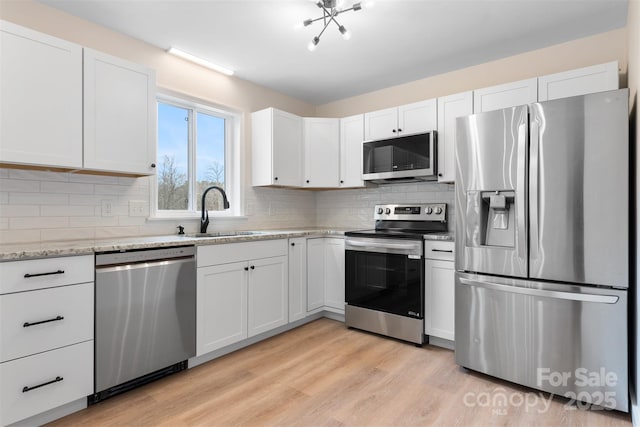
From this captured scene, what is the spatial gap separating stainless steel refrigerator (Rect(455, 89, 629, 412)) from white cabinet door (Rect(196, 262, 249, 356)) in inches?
64.0

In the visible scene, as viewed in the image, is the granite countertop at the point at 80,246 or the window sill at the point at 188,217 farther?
the window sill at the point at 188,217

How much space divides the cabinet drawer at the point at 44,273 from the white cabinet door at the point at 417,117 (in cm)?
274

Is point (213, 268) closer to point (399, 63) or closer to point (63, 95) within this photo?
point (63, 95)

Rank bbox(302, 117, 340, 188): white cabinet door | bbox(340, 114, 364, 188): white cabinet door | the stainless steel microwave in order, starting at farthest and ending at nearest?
1. bbox(302, 117, 340, 188): white cabinet door
2. bbox(340, 114, 364, 188): white cabinet door
3. the stainless steel microwave

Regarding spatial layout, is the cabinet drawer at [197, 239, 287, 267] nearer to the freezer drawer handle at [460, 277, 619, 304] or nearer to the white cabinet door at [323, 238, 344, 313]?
the white cabinet door at [323, 238, 344, 313]

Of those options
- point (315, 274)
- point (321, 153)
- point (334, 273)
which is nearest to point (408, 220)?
point (334, 273)

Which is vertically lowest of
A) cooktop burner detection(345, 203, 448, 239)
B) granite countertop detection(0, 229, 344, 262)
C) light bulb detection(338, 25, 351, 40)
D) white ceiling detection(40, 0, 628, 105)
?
granite countertop detection(0, 229, 344, 262)

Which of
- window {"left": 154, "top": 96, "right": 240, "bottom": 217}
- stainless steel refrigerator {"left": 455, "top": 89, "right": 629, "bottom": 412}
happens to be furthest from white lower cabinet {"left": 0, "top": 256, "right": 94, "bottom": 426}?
stainless steel refrigerator {"left": 455, "top": 89, "right": 629, "bottom": 412}

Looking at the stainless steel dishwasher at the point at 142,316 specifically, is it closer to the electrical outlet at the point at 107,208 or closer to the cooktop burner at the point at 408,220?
the electrical outlet at the point at 107,208

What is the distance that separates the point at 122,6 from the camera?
2.30m

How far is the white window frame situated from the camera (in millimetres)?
2961

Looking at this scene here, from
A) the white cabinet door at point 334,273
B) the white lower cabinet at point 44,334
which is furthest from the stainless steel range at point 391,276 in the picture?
the white lower cabinet at point 44,334

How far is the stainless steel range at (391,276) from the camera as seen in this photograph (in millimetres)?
2852

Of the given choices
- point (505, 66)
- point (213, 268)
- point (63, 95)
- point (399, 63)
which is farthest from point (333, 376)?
point (505, 66)
